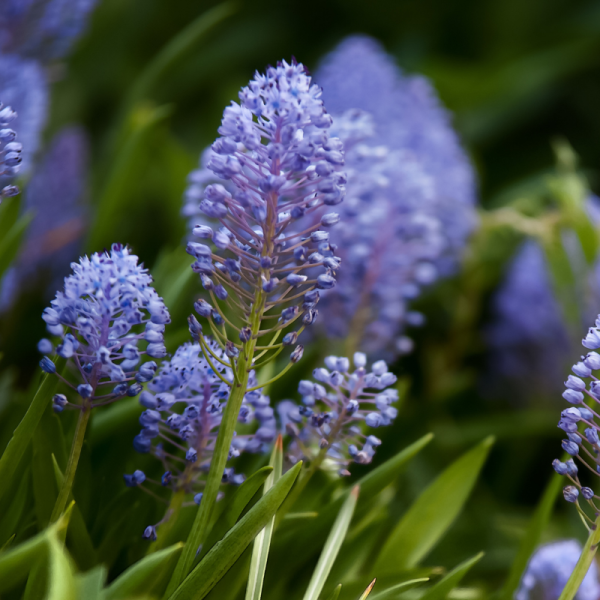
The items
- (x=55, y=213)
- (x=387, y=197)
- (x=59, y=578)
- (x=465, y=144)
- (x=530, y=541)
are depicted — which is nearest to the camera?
(x=59, y=578)

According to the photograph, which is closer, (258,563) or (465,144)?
(258,563)

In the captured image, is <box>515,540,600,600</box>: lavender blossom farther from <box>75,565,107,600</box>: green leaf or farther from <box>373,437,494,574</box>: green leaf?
<box>75,565,107,600</box>: green leaf

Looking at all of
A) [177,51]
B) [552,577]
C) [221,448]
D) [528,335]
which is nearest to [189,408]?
[221,448]

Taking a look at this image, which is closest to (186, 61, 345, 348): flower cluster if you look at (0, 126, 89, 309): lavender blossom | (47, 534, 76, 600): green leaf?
(47, 534, 76, 600): green leaf

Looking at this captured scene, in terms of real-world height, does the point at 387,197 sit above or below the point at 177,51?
below

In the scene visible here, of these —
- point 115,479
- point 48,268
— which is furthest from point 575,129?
point 115,479

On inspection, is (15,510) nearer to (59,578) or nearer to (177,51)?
(59,578)
